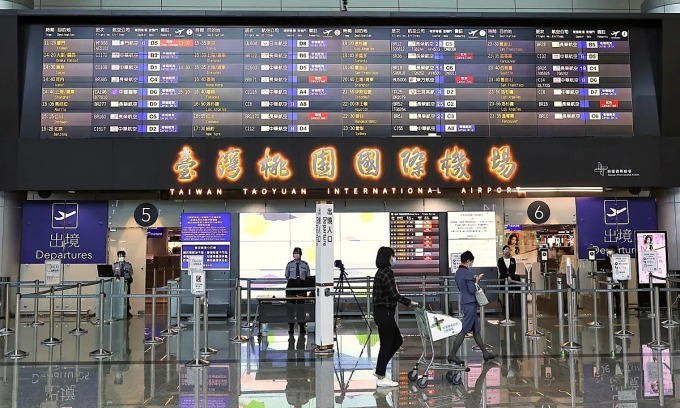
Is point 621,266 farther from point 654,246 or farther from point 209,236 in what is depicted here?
point 209,236

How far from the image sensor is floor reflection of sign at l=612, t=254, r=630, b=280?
12.0 meters

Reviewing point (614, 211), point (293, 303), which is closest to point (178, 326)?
point (293, 303)

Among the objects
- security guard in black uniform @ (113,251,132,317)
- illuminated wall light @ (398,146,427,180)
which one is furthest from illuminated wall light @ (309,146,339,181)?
security guard in black uniform @ (113,251,132,317)

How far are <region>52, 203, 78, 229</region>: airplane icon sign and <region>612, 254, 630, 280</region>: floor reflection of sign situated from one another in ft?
40.2

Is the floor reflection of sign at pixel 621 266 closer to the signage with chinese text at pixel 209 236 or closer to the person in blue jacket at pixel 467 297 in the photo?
the person in blue jacket at pixel 467 297

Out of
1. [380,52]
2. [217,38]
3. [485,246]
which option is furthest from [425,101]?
[217,38]

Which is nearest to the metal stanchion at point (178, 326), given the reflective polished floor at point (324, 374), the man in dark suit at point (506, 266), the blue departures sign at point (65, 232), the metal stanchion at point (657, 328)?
the reflective polished floor at point (324, 374)

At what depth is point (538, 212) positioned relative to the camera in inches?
632

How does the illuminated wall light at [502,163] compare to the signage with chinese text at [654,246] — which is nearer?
the illuminated wall light at [502,163]

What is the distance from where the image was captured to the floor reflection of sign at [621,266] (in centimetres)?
1198

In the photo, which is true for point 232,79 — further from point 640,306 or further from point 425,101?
point 640,306

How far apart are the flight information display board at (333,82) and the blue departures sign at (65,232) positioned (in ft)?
7.73

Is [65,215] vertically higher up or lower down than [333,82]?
lower down

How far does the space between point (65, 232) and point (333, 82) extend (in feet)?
24.6
